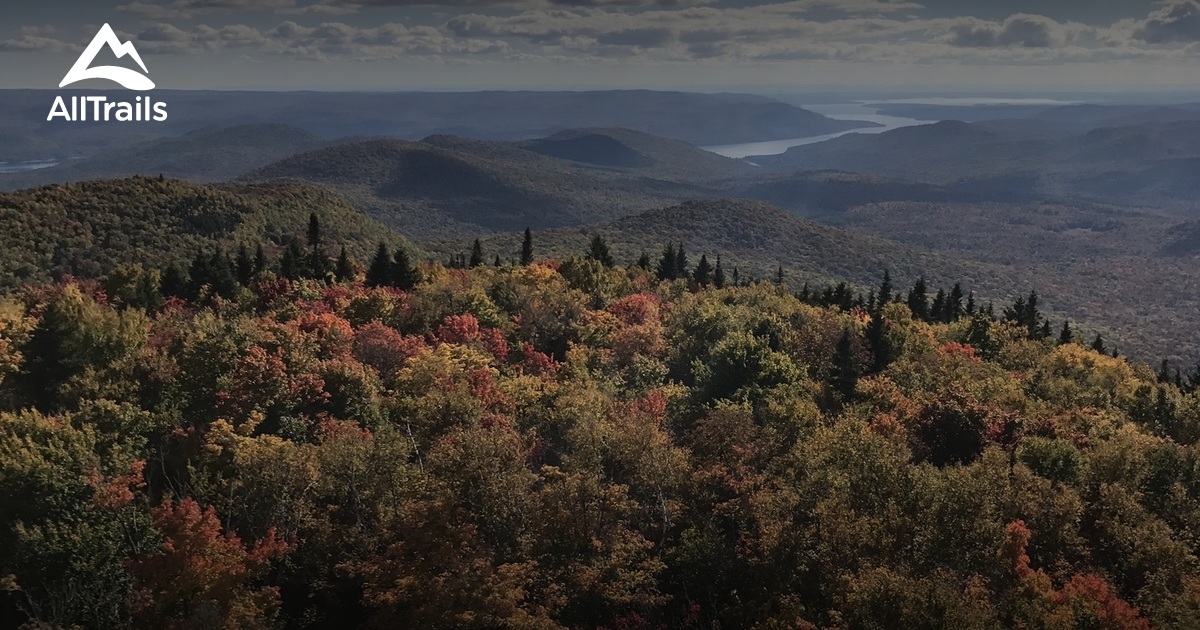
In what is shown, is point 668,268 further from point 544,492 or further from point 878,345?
point 544,492

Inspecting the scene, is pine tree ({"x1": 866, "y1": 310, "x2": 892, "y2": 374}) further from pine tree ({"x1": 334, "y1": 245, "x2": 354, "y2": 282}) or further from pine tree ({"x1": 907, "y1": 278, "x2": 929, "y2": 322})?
pine tree ({"x1": 334, "y1": 245, "x2": 354, "y2": 282})

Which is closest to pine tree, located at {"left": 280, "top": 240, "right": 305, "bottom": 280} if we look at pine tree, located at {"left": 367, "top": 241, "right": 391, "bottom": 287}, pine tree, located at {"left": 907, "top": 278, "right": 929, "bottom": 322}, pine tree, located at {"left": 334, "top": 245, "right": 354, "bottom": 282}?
pine tree, located at {"left": 334, "top": 245, "right": 354, "bottom": 282}

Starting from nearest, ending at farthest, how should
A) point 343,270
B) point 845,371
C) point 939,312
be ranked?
point 845,371 → point 343,270 → point 939,312

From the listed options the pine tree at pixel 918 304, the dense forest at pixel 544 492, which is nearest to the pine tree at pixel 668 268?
the pine tree at pixel 918 304

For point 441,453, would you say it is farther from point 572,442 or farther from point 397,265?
point 397,265

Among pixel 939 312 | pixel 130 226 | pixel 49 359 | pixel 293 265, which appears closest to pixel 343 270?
pixel 293 265
